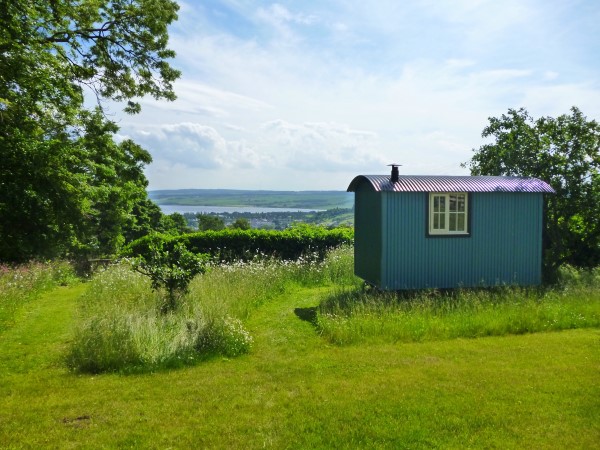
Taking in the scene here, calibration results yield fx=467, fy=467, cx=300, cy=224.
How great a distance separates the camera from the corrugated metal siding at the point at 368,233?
38.2 ft

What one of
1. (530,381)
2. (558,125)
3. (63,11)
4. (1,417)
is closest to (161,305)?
(1,417)

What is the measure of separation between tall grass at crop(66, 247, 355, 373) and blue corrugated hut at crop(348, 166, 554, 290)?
11.4 feet

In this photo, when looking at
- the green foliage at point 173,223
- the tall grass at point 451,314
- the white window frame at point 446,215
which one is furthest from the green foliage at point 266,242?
the green foliage at point 173,223

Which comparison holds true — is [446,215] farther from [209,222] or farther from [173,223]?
[209,222]

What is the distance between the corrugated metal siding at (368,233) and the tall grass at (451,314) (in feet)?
2.97

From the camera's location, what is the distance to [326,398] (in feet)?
18.2

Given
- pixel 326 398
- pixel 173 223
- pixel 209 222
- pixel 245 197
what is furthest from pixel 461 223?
pixel 245 197

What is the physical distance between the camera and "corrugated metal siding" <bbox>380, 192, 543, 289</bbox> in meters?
11.4

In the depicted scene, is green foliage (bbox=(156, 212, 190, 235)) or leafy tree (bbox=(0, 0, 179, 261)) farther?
green foliage (bbox=(156, 212, 190, 235))

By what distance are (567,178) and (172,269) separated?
11973 mm

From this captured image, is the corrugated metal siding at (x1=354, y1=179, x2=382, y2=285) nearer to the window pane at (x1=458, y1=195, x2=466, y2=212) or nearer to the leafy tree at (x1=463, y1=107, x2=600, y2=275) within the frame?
the window pane at (x1=458, y1=195, x2=466, y2=212)

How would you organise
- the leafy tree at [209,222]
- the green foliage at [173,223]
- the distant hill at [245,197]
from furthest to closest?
the distant hill at [245,197] < the leafy tree at [209,222] < the green foliage at [173,223]

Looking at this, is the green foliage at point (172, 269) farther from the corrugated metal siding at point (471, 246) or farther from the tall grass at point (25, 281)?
the corrugated metal siding at point (471, 246)

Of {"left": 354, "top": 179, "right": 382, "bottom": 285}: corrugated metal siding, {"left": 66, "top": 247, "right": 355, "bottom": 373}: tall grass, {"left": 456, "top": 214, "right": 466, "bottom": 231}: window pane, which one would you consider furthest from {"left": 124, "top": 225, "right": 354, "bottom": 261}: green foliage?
{"left": 456, "top": 214, "right": 466, "bottom": 231}: window pane
